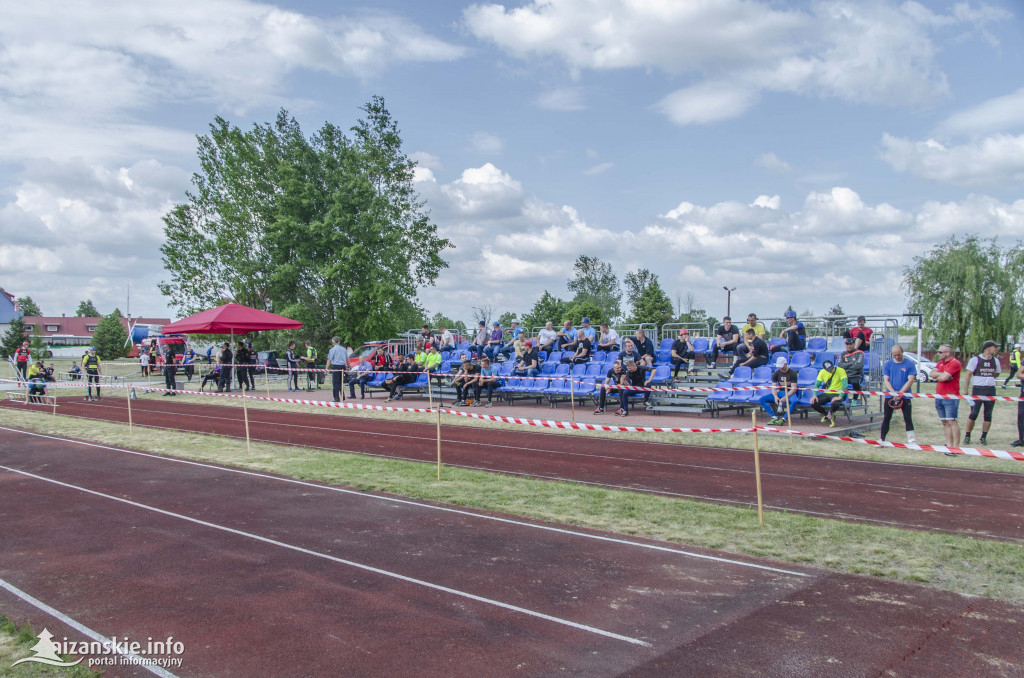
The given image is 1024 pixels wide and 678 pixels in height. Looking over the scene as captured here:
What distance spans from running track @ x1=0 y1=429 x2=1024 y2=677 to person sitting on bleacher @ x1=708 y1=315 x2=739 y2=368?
11708mm

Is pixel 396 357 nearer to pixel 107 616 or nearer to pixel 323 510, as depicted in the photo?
pixel 323 510

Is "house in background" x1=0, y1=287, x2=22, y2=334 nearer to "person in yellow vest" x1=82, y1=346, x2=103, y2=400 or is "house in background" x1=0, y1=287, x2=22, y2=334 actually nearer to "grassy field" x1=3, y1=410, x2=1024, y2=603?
"person in yellow vest" x1=82, y1=346, x2=103, y2=400

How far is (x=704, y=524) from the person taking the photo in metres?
7.68

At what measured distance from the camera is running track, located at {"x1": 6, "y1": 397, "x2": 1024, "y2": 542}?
8164 millimetres

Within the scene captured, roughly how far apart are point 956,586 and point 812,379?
10029 millimetres

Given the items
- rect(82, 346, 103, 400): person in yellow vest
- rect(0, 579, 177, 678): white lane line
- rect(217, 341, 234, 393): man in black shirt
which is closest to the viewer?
rect(0, 579, 177, 678): white lane line

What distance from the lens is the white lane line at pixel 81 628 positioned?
4.54m

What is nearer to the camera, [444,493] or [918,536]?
[918,536]

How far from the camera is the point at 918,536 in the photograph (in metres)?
7.07

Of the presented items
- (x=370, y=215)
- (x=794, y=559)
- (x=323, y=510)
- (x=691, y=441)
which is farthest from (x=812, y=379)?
(x=370, y=215)

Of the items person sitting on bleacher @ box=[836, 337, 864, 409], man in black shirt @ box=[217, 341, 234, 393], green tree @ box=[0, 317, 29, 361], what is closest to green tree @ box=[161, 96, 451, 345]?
man in black shirt @ box=[217, 341, 234, 393]

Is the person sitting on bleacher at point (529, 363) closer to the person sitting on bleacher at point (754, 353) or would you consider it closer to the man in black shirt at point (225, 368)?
the person sitting on bleacher at point (754, 353)

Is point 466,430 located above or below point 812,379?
below

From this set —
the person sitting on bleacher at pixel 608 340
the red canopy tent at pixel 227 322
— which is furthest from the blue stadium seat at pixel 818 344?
the red canopy tent at pixel 227 322
